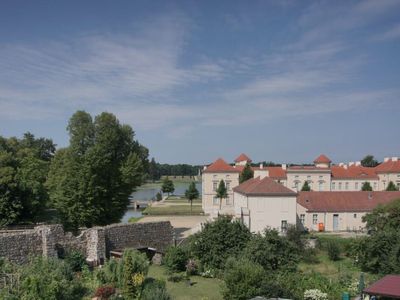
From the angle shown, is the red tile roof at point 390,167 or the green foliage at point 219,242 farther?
the red tile roof at point 390,167

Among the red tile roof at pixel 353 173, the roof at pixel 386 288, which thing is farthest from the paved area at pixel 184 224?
the red tile roof at pixel 353 173

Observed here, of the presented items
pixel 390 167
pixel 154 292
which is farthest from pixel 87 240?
pixel 390 167

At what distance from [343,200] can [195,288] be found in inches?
913

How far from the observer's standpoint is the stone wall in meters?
17.7

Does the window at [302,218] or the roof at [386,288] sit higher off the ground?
the window at [302,218]

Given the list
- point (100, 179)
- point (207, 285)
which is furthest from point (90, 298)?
point (100, 179)

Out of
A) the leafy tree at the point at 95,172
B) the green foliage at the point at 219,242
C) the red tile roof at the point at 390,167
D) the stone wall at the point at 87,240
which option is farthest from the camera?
the red tile roof at the point at 390,167

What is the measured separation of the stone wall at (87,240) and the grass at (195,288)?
9.44 ft

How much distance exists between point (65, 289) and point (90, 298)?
3.83 ft

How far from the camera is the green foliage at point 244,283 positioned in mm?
15195

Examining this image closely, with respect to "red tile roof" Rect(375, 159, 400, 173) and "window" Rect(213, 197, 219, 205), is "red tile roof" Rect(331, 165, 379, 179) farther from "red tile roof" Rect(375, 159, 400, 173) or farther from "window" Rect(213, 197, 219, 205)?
"window" Rect(213, 197, 219, 205)

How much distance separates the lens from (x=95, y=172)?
28969 millimetres

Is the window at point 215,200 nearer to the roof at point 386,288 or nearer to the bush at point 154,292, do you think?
the bush at point 154,292

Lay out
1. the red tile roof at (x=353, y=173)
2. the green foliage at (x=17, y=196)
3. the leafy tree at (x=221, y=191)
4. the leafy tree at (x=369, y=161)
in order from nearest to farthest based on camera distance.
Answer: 1. the green foliage at (x=17, y=196)
2. the leafy tree at (x=221, y=191)
3. the red tile roof at (x=353, y=173)
4. the leafy tree at (x=369, y=161)
